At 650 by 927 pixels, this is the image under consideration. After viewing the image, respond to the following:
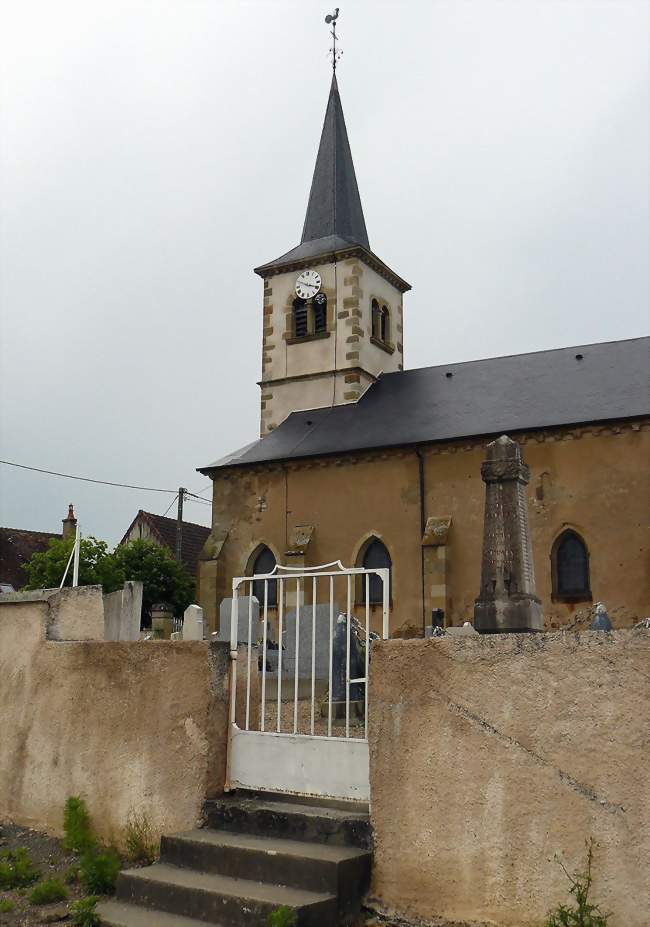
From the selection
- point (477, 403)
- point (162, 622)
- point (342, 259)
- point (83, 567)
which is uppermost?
point (342, 259)

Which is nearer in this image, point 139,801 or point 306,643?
point 139,801

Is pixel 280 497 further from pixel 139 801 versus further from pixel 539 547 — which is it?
pixel 139 801

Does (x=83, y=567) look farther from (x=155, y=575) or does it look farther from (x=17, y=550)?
(x=17, y=550)

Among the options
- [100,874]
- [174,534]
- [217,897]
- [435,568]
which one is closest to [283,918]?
[217,897]

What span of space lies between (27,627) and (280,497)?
16.0m

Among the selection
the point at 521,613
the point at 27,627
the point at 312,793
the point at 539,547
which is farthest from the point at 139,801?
the point at 539,547

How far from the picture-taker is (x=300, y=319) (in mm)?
28250

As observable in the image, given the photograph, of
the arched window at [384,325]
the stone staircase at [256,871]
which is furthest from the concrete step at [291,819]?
the arched window at [384,325]

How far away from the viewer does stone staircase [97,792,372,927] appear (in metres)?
4.88

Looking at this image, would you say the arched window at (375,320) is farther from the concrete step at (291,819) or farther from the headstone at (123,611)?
the concrete step at (291,819)

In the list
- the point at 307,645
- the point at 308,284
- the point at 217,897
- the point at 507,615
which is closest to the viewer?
the point at 217,897

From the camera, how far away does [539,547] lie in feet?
64.5

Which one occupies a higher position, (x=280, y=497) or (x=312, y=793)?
(x=280, y=497)

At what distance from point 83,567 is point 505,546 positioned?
18892 mm
